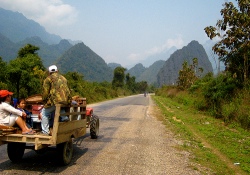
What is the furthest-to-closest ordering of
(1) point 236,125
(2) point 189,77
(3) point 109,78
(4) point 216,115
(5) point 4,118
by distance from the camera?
1. (3) point 109,78
2. (2) point 189,77
3. (4) point 216,115
4. (1) point 236,125
5. (5) point 4,118

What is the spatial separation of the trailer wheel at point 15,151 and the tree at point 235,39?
1350cm

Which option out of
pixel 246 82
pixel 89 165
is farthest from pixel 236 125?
pixel 89 165

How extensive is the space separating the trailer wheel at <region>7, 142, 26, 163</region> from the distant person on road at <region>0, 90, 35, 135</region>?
58 cm

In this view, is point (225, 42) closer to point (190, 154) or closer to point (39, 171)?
point (190, 154)

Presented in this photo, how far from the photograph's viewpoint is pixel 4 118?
6.16 m

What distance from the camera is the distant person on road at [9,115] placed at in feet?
20.0

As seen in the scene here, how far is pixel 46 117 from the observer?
635 centimetres

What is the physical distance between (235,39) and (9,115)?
47.5ft

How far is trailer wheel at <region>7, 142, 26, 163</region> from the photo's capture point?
6.50 metres

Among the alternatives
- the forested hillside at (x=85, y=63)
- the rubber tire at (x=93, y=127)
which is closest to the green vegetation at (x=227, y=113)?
the rubber tire at (x=93, y=127)

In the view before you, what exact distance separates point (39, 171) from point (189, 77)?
45932 millimetres

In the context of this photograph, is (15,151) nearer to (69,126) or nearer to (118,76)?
(69,126)

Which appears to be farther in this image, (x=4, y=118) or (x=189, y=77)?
(x=189, y=77)

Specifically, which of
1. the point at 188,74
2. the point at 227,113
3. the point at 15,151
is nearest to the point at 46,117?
the point at 15,151
